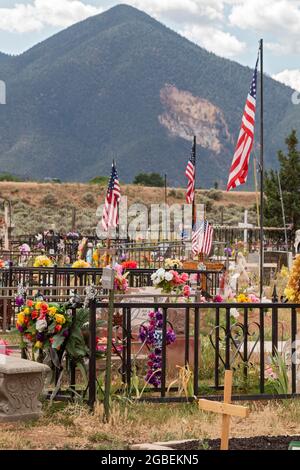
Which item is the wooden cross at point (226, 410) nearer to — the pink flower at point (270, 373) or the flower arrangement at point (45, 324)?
the flower arrangement at point (45, 324)

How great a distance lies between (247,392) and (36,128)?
18344 cm

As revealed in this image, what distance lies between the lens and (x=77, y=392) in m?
7.46

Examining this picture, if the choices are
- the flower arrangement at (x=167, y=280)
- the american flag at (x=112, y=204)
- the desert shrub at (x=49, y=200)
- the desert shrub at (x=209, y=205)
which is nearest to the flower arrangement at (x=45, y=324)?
the flower arrangement at (x=167, y=280)

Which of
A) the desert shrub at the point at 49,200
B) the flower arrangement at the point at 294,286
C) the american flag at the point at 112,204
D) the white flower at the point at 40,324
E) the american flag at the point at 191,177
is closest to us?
the white flower at the point at 40,324

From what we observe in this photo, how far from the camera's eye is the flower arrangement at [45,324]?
24.1 feet

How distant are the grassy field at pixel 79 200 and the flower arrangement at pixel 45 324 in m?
47.1

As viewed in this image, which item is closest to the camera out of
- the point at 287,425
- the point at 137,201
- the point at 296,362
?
the point at 287,425

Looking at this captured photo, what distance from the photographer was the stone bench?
671cm

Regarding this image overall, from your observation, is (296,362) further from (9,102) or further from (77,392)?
(9,102)

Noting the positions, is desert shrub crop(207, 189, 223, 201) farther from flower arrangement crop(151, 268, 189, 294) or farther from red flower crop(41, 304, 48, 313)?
red flower crop(41, 304, 48, 313)

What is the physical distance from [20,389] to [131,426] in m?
0.87

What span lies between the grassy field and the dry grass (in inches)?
1870

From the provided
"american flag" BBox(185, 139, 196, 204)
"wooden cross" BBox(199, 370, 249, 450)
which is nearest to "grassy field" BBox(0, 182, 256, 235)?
"american flag" BBox(185, 139, 196, 204)
